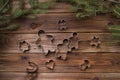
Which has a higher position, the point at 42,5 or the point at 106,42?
the point at 42,5

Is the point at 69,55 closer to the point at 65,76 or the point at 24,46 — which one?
the point at 65,76

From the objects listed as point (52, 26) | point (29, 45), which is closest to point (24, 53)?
point (29, 45)

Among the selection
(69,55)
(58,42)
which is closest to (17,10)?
(58,42)

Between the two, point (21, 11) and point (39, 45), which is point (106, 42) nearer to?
point (39, 45)

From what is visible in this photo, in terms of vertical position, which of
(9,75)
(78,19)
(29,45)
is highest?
(78,19)

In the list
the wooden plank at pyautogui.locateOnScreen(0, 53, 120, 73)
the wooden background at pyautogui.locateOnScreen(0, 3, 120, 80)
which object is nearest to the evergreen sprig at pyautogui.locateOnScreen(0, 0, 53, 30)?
the wooden background at pyautogui.locateOnScreen(0, 3, 120, 80)

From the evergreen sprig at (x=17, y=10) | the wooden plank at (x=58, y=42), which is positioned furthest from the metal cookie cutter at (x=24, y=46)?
the evergreen sprig at (x=17, y=10)

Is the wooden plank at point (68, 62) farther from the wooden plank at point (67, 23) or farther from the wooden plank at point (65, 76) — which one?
the wooden plank at point (67, 23)
